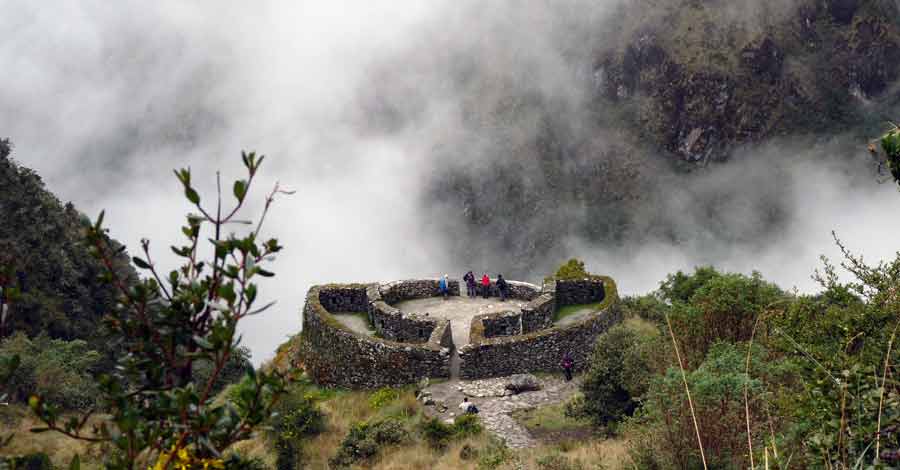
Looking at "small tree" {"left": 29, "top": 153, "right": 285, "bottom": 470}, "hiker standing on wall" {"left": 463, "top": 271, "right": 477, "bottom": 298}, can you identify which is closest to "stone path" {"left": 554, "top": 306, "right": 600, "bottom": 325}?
"hiker standing on wall" {"left": 463, "top": 271, "right": 477, "bottom": 298}

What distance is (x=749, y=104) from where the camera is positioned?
329 feet

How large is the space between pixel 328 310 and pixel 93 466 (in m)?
9.36

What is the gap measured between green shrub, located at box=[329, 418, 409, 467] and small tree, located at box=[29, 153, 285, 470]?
11.9 metres

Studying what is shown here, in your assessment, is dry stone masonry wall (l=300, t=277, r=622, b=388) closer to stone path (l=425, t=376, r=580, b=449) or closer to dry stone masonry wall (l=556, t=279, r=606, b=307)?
dry stone masonry wall (l=556, t=279, r=606, b=307)

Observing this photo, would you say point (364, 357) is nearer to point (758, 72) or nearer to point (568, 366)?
point (568, 366)

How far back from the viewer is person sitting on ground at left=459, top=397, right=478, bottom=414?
57.2ft

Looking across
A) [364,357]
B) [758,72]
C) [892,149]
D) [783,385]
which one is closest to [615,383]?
[783,385]

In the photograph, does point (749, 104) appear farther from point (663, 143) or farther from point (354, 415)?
point (354, 415)

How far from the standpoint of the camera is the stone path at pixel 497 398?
54.6 feet

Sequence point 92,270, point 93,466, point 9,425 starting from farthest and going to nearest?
point 92,270
point 9,425
point 93,466

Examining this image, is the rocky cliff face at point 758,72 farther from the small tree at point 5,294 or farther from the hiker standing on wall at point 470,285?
the small tree at point 5,294

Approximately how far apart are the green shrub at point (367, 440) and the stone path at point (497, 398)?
146 cm

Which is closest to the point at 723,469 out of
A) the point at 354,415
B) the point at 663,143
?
the point at 354,415

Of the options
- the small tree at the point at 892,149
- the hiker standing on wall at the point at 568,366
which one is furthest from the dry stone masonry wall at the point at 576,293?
the small tree at the point at 892,149
